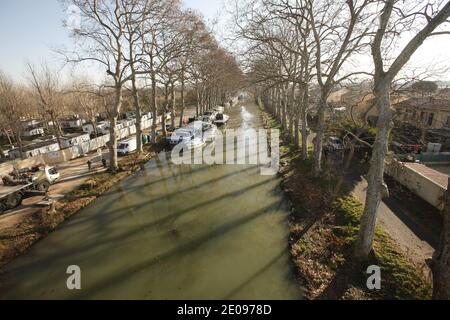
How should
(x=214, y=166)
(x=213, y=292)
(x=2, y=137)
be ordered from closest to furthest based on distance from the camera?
(x=213, y=292)
(x=214, y=166)
(x=2, y=137)

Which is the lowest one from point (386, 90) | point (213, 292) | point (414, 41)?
point (213, 292)

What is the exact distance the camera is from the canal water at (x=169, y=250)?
24.6 feet

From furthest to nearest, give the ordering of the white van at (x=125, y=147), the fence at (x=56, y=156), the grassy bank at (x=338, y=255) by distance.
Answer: the white van at (x=125, y=147), the fence at (x=56, y=156), the grassy bank at (x=338, y=255)

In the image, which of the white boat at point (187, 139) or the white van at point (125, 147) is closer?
the white van at point (125, 147)

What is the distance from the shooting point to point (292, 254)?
8.88 metres

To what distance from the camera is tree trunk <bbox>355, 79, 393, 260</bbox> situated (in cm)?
688

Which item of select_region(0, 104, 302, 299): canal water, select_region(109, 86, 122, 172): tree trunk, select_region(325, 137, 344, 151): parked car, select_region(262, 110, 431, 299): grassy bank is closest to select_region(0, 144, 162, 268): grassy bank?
select_region(0, 104, 302, 299): canal water

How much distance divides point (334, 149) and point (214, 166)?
9973 mm

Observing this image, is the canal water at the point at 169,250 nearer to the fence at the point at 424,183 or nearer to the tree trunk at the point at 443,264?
the tree trunk at the point at 443,264

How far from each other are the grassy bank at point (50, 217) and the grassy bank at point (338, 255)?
33.3 ft

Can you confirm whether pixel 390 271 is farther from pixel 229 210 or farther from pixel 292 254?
pixel 229 210

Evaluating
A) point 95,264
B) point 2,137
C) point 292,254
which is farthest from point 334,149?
point 2,137

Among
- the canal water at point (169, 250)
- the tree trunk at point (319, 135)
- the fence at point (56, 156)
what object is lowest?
the canal water at point (169, 250)

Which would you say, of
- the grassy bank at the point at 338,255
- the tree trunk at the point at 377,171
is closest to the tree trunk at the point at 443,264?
the grassy bank at the point at 338,255
